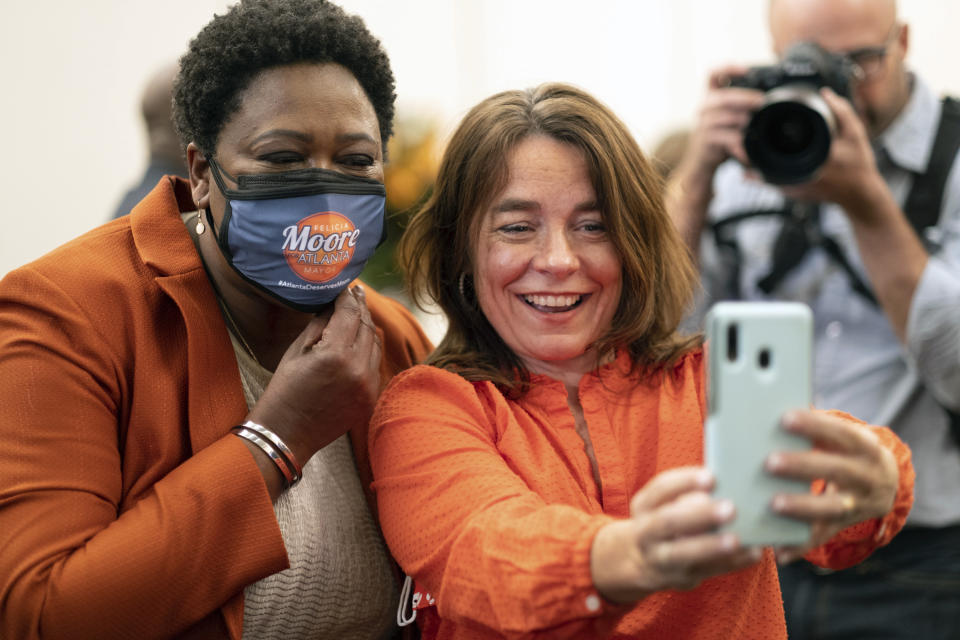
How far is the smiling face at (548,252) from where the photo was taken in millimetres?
1550

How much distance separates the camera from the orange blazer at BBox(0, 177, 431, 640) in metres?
1.31

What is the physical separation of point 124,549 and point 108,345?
0.99ft

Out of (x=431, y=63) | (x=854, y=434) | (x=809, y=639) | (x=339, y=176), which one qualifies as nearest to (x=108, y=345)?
(x=339, y=176)

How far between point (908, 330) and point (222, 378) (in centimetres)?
135

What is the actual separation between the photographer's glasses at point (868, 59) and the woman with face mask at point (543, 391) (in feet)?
2.31

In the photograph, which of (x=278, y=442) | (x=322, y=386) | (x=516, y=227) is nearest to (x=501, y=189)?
(x=516, y=227)

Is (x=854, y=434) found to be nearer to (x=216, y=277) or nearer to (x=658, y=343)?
(x=658, y=343)

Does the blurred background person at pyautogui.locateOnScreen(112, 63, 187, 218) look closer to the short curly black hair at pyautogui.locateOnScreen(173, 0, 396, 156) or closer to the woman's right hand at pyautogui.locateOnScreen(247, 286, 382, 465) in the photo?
the short curly black hair at pyautogui.locateOnScreen(173, 0, 396, 156)

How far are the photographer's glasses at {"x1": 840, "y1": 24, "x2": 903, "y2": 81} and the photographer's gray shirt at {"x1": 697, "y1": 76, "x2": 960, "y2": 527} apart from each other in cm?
12

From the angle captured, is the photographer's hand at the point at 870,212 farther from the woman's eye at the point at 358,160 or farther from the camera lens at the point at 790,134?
the woman's eye at the point at 358,160

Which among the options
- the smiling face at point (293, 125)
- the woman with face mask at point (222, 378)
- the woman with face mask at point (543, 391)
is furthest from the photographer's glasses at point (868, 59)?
the smiling face at point (293, 125)

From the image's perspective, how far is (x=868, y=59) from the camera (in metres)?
2.19

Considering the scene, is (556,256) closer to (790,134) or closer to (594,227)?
(594,227)

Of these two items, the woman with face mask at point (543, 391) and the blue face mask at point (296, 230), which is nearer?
the woman with face mask at point (543, 391)
